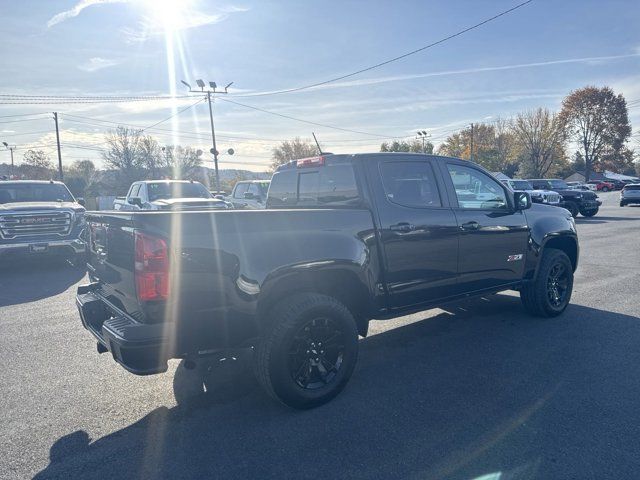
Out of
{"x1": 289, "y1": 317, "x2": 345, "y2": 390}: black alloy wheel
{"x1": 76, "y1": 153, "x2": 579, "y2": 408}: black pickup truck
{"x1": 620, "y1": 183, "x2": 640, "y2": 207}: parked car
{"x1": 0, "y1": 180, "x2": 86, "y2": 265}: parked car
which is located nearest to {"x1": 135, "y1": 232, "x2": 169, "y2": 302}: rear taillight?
{"x1": 76, "y1": 153, "x2": 579, "y2": 408}: black pickup truck

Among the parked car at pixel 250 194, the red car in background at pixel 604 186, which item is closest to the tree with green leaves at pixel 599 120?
the red car in background at pixel 604 186

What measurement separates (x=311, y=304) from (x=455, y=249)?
5.96 feet

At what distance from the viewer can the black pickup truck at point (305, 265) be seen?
112 inches

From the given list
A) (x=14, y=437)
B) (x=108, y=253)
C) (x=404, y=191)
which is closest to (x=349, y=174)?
(x=404, y=191)

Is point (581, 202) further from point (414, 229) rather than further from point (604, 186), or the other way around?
point (604, 186)

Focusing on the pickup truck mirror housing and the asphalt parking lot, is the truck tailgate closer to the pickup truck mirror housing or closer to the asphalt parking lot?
the asphalt parking lot

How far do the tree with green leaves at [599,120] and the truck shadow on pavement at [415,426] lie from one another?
6935cm

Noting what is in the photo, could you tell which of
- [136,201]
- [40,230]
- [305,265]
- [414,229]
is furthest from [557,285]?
[136,201]

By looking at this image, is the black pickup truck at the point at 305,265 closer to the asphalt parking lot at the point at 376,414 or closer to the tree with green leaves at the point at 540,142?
the asphalt parking lot at the point at 376,414

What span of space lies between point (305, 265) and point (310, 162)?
1.54 meters

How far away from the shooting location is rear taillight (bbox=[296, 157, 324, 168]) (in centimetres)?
436

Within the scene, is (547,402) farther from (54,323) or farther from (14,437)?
(54,323)

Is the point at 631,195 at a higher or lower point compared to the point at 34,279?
higher

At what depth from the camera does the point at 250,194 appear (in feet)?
57.4
